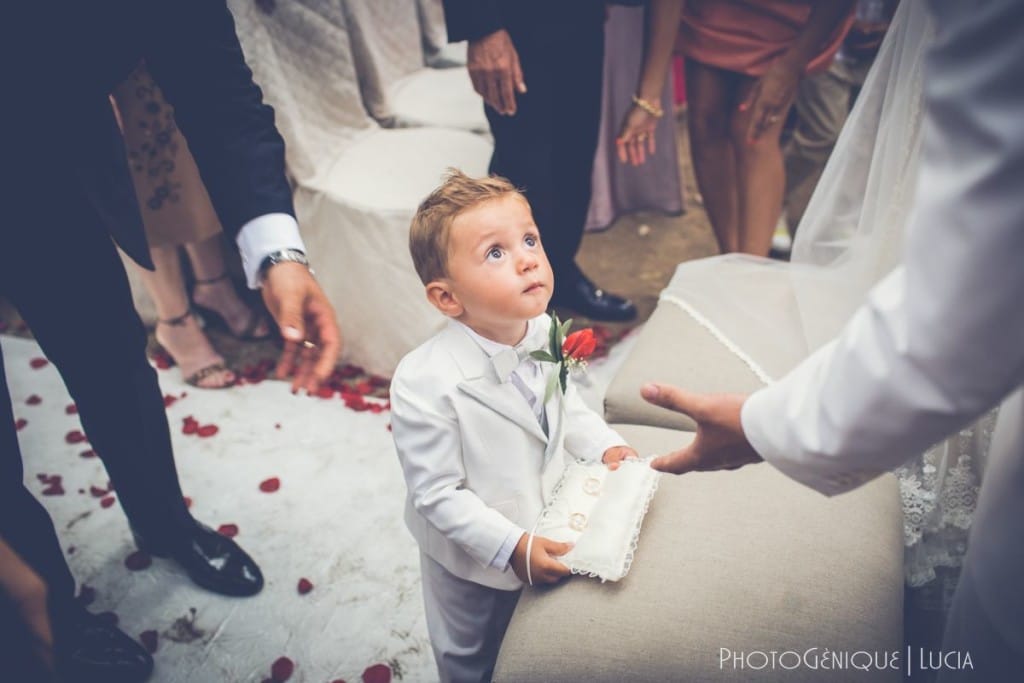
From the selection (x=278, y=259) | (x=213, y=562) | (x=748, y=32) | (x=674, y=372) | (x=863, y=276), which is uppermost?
(x=748, y=32)

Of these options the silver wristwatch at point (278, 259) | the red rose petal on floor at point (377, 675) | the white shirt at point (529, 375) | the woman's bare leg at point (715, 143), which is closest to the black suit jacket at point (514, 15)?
the woman's bare leg at point (715, 143)

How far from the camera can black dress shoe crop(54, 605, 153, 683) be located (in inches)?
59.5

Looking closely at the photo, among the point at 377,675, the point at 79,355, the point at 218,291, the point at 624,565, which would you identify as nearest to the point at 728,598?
the point at 624,565

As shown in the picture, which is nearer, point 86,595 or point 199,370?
point 86,595

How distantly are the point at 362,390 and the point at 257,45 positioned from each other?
1.22 meters

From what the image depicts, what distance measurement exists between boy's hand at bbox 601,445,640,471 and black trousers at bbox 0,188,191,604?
3.36ft

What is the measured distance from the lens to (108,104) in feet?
Result: 4.64

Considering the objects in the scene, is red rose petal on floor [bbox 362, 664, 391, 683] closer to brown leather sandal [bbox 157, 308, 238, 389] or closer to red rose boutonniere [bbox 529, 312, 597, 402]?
red rose boutonniere [bbox 529, 312, 597, 402]

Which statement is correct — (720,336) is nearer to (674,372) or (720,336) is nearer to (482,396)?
(674,372)

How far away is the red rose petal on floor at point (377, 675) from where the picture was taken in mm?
1589

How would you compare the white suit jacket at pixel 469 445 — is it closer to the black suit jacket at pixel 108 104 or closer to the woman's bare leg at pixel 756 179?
the black suit jacket at pixel 108 104

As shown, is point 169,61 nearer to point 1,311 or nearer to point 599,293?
point 599,293

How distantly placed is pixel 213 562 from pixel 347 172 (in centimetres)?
138

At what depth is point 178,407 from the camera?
256cm
